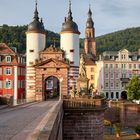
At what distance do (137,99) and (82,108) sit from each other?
50715mm

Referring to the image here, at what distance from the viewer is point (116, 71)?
4016 inches

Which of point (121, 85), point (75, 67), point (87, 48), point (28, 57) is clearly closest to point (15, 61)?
point (28, 57)

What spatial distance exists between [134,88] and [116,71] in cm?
2071

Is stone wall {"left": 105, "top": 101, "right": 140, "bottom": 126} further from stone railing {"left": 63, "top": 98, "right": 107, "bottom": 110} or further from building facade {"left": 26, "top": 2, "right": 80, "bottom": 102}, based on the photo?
stone railing {"left": 63, "top": 98, "right": 107, "bottom": 110}

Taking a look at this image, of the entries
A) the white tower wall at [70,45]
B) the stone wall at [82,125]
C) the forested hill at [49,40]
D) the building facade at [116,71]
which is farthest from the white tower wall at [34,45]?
the forested hill at [49,40]

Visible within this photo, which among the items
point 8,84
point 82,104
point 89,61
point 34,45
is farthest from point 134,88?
point 82,104

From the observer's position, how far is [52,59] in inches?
2473

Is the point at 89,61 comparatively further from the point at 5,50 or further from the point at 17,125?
the point at 17,125

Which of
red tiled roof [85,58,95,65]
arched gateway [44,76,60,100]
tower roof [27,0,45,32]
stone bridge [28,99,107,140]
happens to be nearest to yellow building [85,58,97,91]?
red tiled roof [85,58,95,65]

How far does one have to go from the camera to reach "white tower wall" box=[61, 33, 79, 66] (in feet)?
211

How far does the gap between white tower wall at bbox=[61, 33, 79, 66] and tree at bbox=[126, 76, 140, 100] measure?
20244 millimetres

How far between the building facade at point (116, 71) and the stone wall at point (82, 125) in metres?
65.1

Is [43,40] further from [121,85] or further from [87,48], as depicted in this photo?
[87,48]

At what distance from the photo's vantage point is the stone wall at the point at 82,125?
35.0m
